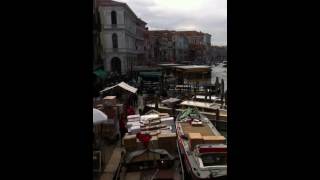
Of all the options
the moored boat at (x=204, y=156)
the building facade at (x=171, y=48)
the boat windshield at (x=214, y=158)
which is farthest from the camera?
the building facade at (x=171, y=48)

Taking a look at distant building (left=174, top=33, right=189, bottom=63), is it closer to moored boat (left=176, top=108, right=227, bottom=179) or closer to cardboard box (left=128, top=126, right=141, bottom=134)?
cardboard box (left=128, top=126, right=141, bottom=134)

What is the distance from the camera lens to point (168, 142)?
10250 mm

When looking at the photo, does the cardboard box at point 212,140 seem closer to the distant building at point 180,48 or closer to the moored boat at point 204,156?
the moored boat at point 204,156

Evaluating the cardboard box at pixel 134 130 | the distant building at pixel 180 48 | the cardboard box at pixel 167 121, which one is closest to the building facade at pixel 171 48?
the distant building at pixel 180 48

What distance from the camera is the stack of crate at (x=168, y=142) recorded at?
10219 millimetres

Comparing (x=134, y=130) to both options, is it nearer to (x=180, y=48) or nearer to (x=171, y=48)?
(x=171, y=48)

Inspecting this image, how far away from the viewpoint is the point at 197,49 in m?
101

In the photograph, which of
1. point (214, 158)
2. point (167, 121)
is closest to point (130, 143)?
point (214, 158)
